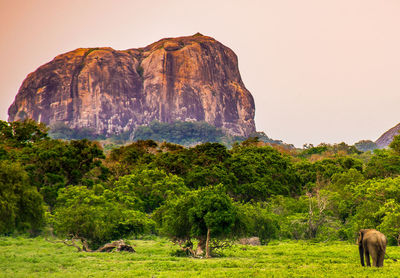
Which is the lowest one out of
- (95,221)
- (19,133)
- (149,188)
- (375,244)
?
(375,244)

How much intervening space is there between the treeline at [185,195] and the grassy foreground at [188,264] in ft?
6.32

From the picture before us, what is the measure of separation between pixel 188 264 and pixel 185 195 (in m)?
8.35

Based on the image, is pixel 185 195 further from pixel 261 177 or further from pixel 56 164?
pixel 261 177

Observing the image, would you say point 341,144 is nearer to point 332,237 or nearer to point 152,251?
point 332,237

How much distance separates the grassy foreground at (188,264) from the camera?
65.1 feet

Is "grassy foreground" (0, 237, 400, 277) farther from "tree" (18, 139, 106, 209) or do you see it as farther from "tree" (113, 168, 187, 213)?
"tree" (113, 168, 187, 213)

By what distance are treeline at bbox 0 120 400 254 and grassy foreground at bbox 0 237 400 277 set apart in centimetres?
193

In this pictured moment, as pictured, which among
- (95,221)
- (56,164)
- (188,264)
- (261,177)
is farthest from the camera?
(261,177)

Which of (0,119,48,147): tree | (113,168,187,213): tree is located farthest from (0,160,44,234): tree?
(0,119,48,147): tree

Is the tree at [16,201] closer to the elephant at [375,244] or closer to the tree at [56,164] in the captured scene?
the elephant at [375,244]

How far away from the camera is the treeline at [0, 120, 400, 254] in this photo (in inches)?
1067

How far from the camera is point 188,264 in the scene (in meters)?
23.7

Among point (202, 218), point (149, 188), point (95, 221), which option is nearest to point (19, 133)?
point (149, 188)

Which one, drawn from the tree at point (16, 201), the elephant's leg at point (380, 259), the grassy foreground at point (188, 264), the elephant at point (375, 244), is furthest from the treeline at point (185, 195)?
the elephant's leg at point (380, 259)
